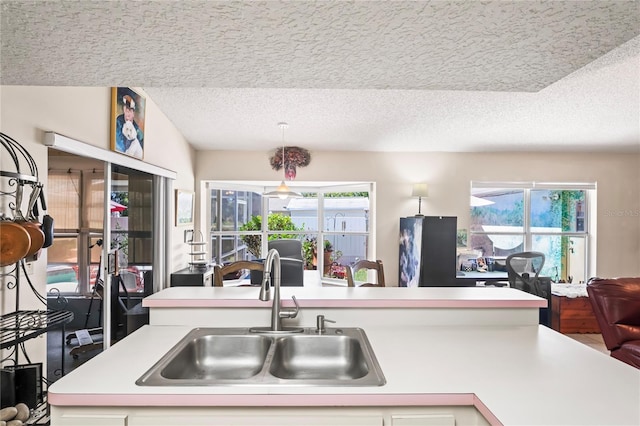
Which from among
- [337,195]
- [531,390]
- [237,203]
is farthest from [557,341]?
[237,203]

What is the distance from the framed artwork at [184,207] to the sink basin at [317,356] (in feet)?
10.8

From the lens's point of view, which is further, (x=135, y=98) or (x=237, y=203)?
(x=237, y=203)

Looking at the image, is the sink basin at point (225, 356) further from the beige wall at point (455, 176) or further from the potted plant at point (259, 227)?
the potted plant at point (259, 227)

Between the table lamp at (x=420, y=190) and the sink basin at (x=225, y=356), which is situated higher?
the table lamp at (x=420, y=190)

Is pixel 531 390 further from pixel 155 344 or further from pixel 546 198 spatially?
pixel 546 198

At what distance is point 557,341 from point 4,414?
2.36 m

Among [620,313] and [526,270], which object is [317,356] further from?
[526,270]

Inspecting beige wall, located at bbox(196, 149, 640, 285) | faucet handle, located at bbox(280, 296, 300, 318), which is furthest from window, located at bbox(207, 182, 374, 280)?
faucet handle, located at bbox(280, 296, 300, 318)

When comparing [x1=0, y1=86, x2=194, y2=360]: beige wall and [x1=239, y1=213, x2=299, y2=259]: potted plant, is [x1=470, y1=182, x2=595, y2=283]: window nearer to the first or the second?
[x1=239, y1=213, x2=299, y2=259]: potted plant

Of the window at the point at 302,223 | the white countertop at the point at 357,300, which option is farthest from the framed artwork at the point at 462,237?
the white countertop at the point at 357,300

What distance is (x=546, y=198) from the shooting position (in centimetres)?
533

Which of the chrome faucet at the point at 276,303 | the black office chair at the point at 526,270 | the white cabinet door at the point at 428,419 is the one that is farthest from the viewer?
the black office chair at the point at 526,270

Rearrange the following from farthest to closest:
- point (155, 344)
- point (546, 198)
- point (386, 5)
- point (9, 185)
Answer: point (546, 198)
point (9, 185)
point (155, 344)
point (386, 5)

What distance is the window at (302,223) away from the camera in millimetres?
5395
